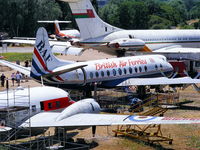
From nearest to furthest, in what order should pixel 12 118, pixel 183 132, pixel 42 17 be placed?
pixel 12 118, pixel 183 132, pixel 42 17

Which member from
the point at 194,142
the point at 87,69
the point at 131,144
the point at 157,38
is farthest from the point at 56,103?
the point at 157,38

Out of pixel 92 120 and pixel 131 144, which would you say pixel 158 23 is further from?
pixel 92 120

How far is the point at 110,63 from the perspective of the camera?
3675cm

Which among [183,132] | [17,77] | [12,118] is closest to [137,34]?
[17,77]

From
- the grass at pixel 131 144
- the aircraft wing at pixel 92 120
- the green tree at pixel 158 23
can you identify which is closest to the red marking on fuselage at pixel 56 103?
the aircraft wing at pixel 92 120

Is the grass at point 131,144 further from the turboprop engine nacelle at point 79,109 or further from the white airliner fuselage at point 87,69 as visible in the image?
the white airliner fuselage at point 87,69

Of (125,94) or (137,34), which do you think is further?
(137,34)

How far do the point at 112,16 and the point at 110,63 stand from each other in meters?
109

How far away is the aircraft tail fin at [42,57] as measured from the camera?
3080 centimetres

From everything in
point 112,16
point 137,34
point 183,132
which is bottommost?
point 183,132

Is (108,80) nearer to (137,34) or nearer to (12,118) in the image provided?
(12,118)

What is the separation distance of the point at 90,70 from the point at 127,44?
19498 mm

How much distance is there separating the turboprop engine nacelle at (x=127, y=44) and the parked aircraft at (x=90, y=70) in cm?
1354

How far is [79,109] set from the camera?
23672 millimetres
